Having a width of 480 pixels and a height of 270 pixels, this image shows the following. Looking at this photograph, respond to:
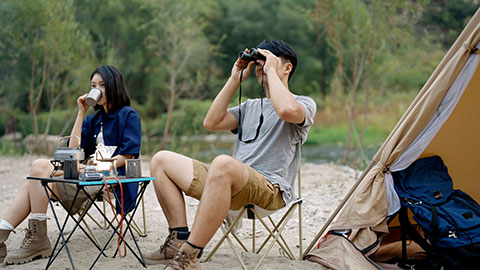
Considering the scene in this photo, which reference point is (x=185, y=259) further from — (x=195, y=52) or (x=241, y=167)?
(x=195, y=52)

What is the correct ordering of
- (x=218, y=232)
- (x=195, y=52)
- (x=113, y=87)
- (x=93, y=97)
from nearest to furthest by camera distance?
(x=93, y=97), (x=113, y=87), (x=218, y=232), (x=195, y=52)

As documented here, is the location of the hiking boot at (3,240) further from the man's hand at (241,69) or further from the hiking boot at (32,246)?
the man's hand at (241,69)

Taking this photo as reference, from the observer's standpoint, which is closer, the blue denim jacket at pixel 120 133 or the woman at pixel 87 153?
the woman at pixel 87 153

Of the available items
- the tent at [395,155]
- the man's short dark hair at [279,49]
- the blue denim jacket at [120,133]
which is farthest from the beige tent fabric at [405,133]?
the blue denim jacket at [120,133]

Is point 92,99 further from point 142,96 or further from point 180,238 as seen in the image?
point 142,96

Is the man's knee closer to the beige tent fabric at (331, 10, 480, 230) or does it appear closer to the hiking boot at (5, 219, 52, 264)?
the beige tent fabric at (331, 10, 480, 230)

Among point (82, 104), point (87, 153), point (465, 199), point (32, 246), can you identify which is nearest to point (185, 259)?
point (32, 246)

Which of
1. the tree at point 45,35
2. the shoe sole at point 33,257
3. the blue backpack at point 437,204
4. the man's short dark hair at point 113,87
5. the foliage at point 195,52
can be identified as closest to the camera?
the blue backpack at point 437,204

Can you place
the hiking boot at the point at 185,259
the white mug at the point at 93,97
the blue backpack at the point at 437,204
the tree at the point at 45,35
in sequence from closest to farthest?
the hiking boot at the point at 185,259 → the blue backpack at the point at 437,204 → the white mug at the point at 93,97 → the tree at the point at 45,35

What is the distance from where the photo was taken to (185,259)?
2.03m

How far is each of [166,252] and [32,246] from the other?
0.73m

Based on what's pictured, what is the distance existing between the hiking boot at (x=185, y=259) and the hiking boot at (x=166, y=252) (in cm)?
25

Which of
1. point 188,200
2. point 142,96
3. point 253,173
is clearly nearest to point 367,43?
point 188,200

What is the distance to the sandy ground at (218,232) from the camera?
2.45m
